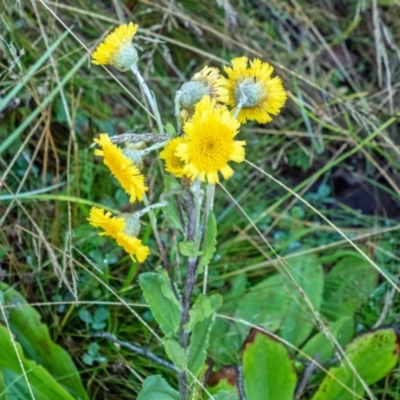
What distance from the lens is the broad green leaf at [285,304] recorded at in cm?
152

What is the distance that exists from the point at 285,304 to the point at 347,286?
194 millimetres

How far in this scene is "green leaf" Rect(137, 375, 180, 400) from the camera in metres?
1.15

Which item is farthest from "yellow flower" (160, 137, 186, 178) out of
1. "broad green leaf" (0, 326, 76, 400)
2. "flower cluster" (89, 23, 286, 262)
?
"broad green leaf" (0, 326, 76, 400)

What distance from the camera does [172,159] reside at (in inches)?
37.1

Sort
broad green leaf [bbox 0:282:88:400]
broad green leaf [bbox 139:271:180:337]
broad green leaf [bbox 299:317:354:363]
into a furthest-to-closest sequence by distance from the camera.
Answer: broad green leaf [bbox 299:317:354:363] → broad green leaf [bbox 0:282:88:400] → broad green leaf [bbox 139:271:180:337]

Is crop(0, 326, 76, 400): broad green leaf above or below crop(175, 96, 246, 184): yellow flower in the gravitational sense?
below

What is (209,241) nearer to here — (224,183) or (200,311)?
(200,311)

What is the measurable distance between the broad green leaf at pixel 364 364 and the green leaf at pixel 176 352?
414 mm

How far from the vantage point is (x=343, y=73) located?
210 centimetres

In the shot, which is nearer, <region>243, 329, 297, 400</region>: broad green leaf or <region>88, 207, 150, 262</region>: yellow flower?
<region>88, 207, 150, 262</region>: yellow flower

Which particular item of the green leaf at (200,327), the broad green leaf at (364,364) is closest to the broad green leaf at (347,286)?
the broad green leaf at (364,364)

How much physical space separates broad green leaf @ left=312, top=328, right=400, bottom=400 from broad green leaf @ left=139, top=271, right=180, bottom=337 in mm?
421

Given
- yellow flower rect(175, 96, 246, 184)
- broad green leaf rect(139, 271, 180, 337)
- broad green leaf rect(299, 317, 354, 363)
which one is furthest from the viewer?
broad green leaf rect(299, 317, 354, 363)

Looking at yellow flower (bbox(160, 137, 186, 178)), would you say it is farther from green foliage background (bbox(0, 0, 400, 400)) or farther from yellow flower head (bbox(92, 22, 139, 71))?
green foliage background (bbox(0, 0, 400, 400))
